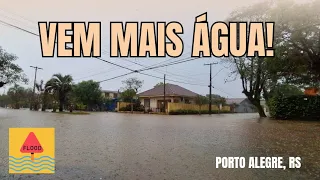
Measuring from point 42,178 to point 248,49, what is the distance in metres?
3.58

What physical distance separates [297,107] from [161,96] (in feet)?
55.8

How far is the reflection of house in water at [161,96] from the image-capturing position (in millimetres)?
31375

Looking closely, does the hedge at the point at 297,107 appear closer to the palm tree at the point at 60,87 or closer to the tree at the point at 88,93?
the tree at the point at 88,93

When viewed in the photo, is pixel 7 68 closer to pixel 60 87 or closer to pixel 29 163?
pixel 29 163

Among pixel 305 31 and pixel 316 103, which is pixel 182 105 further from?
pixel 305 31

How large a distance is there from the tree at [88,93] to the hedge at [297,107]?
38.5ft

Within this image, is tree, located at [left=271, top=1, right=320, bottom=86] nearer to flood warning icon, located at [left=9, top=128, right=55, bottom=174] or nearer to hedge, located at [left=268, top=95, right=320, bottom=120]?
hedge, located at [left=268, top=95, right=320, bottom=120]

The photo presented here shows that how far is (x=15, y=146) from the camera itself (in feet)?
10.4

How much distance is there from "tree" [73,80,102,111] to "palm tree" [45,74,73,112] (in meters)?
4.06

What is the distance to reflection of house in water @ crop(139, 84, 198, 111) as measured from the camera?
103 ft

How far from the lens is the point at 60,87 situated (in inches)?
950

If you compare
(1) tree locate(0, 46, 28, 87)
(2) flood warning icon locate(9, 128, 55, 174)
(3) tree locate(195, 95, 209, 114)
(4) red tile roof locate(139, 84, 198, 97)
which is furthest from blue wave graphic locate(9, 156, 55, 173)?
(3) tree locate(195, 95, 209, 114)

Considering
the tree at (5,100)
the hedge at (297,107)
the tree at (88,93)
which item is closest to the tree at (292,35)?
the hedge at (297,107)

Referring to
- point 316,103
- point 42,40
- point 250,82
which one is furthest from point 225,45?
point 250,82
